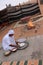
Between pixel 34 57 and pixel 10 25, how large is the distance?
5.05 meters

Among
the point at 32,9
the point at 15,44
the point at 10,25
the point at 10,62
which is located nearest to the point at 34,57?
the point at 10,62

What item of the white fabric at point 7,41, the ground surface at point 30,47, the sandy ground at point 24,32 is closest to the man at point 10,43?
the white fabric at point 7,41

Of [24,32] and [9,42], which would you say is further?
[24,32]

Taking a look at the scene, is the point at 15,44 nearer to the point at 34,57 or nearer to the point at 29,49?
the point at 29,49

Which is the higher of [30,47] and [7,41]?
[7,41]

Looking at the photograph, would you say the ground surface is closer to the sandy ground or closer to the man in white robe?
the sandy ground

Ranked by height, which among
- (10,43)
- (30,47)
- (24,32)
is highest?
(10,43)

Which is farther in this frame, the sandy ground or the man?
the sandy ground

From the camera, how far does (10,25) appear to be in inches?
439

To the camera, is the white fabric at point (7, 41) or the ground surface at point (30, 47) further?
the white fabric at point (7, 41)

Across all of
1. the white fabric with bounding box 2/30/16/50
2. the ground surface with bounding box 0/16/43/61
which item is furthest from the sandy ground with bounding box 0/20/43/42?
the white fabric with bounding box 2/30/16/50

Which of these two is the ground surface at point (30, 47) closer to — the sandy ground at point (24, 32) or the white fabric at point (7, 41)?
the sandy ground at point (24, 32)

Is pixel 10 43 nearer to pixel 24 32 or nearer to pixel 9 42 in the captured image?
pixel 9 42

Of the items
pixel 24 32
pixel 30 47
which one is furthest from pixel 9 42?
pixel 24 32
